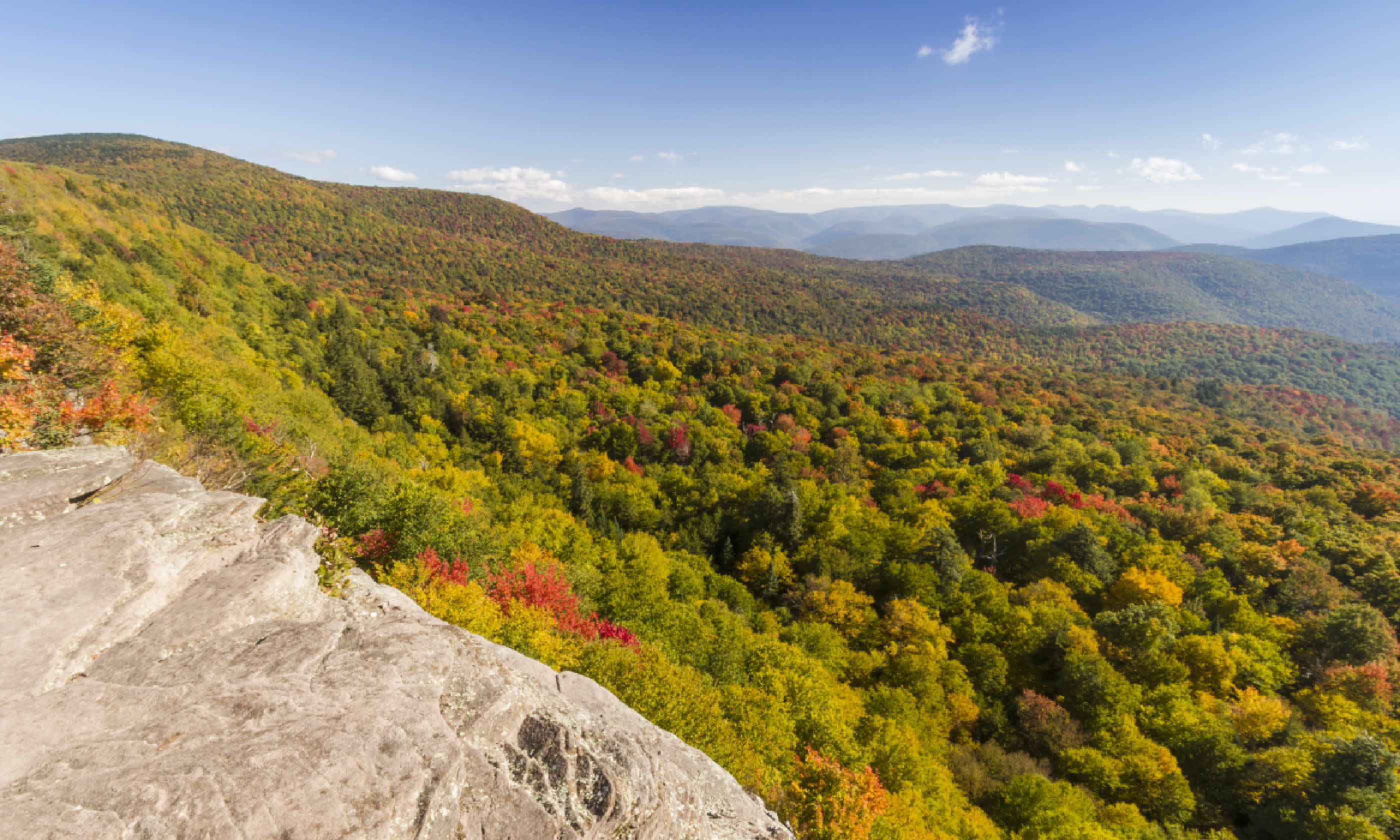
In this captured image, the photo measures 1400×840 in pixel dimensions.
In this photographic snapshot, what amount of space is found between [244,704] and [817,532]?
5007 cm

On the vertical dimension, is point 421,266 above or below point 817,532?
above

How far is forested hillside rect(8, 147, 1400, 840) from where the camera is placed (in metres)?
23.1

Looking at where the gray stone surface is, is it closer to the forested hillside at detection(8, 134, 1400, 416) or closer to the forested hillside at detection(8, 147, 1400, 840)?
the forested hillside at detection(8, 147, 1400, 840)

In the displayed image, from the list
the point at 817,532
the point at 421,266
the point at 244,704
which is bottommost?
the point at 817,532

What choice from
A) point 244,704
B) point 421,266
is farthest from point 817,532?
point 421,266

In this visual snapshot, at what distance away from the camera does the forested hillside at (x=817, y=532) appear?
75.9 ft

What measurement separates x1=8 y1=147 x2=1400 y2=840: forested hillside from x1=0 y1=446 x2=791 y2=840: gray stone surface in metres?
3.03

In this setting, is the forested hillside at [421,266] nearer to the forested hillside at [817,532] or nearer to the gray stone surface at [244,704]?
the forested hillside at [817,532]

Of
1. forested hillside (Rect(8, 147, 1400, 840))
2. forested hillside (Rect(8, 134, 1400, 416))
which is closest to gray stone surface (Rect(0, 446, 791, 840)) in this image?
forested hillside (Rect(8, 147, 1400, 840))

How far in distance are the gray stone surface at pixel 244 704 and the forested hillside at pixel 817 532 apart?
3030 mm

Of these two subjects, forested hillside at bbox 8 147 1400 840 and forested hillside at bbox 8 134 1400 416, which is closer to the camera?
forested hillside at bbox 8 147 1400 840

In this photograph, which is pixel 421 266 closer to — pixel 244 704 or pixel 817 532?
pixel 817 532

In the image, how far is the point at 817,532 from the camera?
53906mm

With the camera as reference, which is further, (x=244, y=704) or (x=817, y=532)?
(x=817, y=532)
